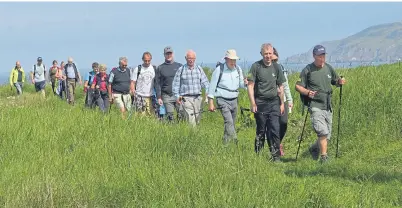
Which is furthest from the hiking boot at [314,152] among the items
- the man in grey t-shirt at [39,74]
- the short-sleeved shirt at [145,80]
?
the man in grey t-shirt at [39,74]

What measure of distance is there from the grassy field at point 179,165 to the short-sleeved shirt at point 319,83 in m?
1.05

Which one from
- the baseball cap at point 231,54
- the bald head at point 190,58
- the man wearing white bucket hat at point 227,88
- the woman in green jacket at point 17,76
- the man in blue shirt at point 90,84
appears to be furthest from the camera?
the woman in green jacket at point 17,76

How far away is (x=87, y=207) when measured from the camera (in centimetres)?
574

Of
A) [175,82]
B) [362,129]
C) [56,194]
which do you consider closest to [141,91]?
[175,82]

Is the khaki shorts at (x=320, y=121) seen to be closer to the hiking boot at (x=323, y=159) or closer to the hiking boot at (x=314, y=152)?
the hiking boot at (x=323, y=159)

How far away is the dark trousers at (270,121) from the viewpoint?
9688 mm

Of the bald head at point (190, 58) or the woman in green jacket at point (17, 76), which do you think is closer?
the bald head at point (190, 58)

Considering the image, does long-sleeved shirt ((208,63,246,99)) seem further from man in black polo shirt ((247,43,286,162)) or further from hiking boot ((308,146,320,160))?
hiking boot ((308,146,320,160))

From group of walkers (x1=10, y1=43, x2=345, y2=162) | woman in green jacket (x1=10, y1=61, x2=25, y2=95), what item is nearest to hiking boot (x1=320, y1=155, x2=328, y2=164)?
group of walkers (x1=10, y1=43, x2=345, y2=162)

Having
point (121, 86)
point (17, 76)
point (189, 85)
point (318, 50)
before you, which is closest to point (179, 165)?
point (318, 50)

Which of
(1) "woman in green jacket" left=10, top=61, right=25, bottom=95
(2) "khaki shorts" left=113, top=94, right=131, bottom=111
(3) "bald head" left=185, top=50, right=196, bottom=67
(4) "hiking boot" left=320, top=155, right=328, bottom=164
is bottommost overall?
(4) "hiking boot" left=320, top=155, right=328, bottom=164

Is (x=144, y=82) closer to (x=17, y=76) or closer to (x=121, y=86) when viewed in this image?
(x=121, y=86)

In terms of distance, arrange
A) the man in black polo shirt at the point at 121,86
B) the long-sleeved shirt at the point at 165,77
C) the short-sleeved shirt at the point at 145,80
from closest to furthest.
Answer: the long-sleeved shirt at the point at 165,77 < the short-sleeved shirt at the point at 145,80 < the man in black polo shirt at the point at 121,86

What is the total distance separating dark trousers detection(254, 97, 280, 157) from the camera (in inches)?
381
